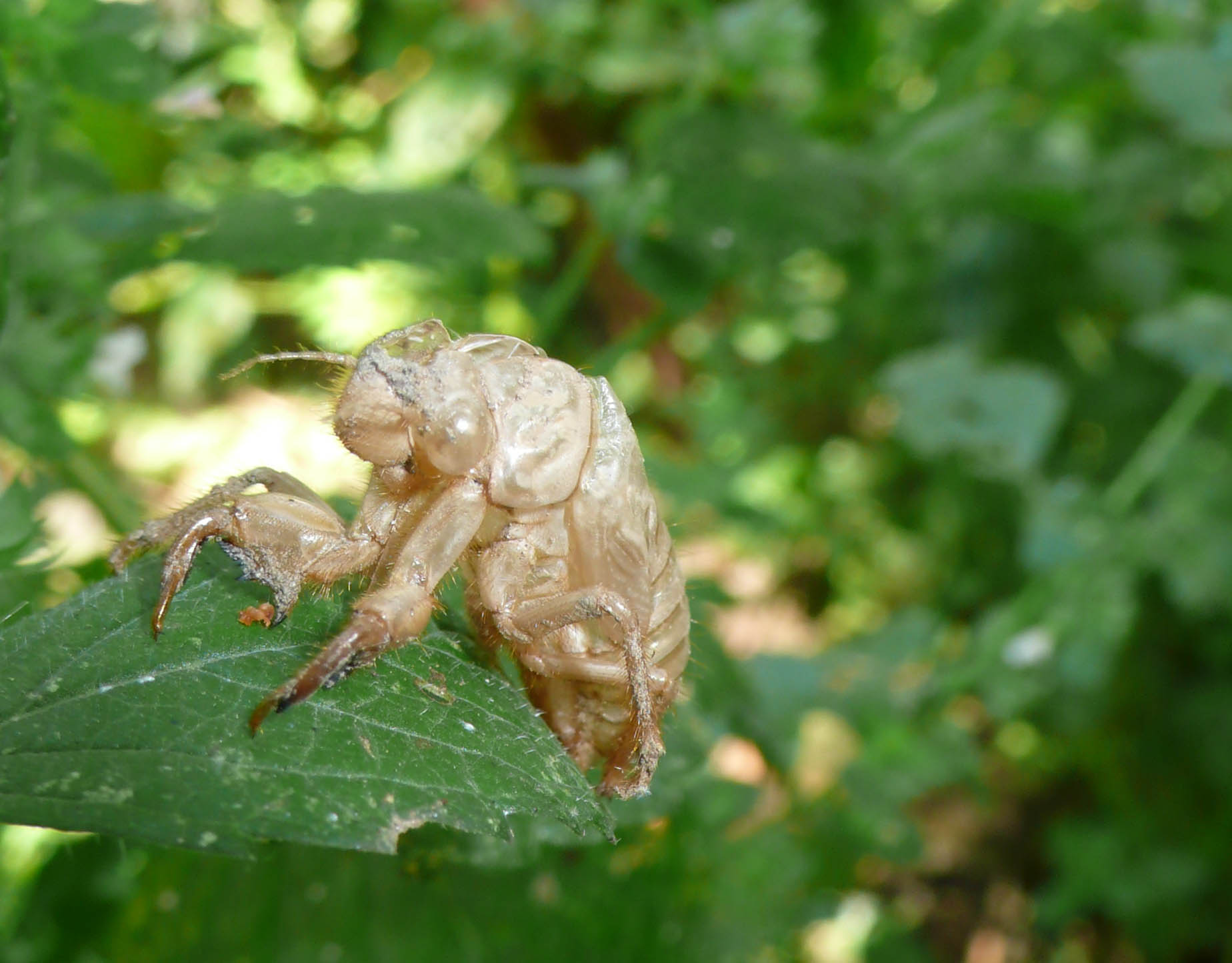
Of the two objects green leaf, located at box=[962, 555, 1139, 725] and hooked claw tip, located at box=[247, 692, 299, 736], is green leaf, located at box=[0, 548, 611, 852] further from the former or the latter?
green leaf, located at box=[962, 555, 1139, 725]

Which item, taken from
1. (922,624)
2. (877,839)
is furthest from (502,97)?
(877,839)

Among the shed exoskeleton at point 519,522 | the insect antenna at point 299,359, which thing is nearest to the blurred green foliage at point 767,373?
the shed exoskeleton at point 519,522

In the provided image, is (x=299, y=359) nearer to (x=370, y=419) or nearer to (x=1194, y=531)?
(x=370, y=419)

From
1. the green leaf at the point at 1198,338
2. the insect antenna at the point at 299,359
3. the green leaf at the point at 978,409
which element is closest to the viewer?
the insect antenna at the point at 299,359

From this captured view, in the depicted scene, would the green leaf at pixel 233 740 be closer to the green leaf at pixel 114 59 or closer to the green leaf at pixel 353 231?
the green leaf at pixel 353 231

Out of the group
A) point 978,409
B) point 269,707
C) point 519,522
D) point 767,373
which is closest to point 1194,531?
point 978,409

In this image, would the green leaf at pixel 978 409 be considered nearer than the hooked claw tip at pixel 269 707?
No
